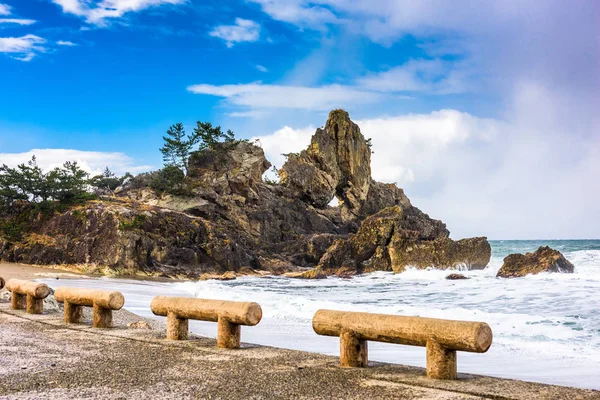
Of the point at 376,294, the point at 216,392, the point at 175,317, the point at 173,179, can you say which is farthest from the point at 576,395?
the point at 173,179

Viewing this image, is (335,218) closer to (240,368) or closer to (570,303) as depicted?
(570,303)

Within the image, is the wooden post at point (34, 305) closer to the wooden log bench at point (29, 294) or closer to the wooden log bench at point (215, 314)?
the wooden log bench at point (29, 294)

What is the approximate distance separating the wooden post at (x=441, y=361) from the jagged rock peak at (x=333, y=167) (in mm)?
56347

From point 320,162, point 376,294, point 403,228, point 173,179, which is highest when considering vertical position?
point 320,162

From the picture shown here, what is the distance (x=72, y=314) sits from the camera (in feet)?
34.8

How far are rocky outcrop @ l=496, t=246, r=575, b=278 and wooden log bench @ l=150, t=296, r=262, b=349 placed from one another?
27.5 metres

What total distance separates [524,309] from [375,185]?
188 ft

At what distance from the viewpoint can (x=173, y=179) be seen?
163ft

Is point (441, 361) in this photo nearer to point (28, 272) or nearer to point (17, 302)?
point (17, 302)

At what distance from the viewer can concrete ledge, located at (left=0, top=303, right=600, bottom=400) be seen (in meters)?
5.41

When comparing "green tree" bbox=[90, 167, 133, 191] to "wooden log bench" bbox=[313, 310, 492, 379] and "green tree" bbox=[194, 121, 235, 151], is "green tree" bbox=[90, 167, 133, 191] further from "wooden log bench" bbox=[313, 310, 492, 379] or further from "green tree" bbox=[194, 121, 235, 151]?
"wooden log bench" bbox=[313, 310, 492, 379]

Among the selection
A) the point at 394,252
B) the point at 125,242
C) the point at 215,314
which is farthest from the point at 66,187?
the point at 215,314

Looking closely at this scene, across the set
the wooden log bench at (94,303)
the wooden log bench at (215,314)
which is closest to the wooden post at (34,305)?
the wooden log bench at (94,303)

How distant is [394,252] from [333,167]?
1069 inches
